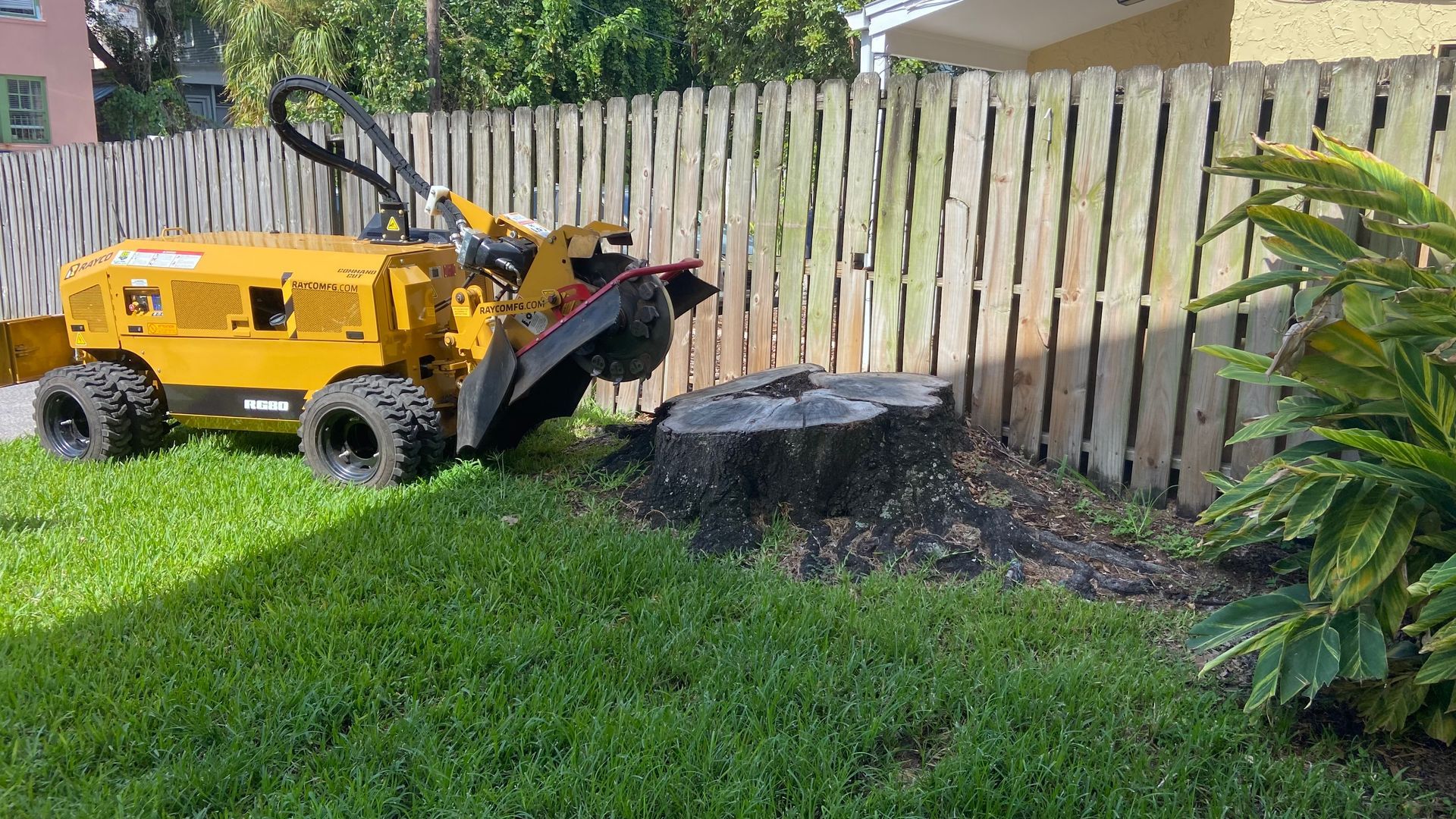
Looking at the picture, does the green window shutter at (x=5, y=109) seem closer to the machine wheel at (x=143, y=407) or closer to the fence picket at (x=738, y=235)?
the machine wheel at (x=143, y=407)

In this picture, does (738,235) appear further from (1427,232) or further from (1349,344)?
(1427,232)

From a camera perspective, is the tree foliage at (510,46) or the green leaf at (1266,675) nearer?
the green leaf at (1266,675)

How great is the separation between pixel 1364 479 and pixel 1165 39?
703cm

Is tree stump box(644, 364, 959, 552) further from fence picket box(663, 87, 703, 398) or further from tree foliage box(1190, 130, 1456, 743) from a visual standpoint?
fence picket box(663, 87, 703, 398)

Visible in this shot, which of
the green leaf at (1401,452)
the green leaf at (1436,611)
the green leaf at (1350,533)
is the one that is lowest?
the green leaf at (1436,611)

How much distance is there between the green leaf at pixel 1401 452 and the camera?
2.86 m

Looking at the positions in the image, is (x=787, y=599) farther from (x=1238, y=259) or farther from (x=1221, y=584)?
(x=1238, y=259)

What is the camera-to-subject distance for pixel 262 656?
134 inches

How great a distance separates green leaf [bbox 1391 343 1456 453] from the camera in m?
2.95

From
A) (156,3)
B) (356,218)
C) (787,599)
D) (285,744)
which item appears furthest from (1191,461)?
(156,3)

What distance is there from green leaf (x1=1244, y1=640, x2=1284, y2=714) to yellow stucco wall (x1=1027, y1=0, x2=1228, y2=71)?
6515 millimetres

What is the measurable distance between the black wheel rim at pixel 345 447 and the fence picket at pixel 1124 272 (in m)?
3.55

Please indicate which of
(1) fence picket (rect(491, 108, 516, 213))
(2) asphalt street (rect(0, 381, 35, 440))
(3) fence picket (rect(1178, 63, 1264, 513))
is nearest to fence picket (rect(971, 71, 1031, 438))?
(3) fence picket (rect(1178, 63, 1264, 513))

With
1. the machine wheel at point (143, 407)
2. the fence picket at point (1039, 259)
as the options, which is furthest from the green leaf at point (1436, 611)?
the machine wheel at point (143, 407)
